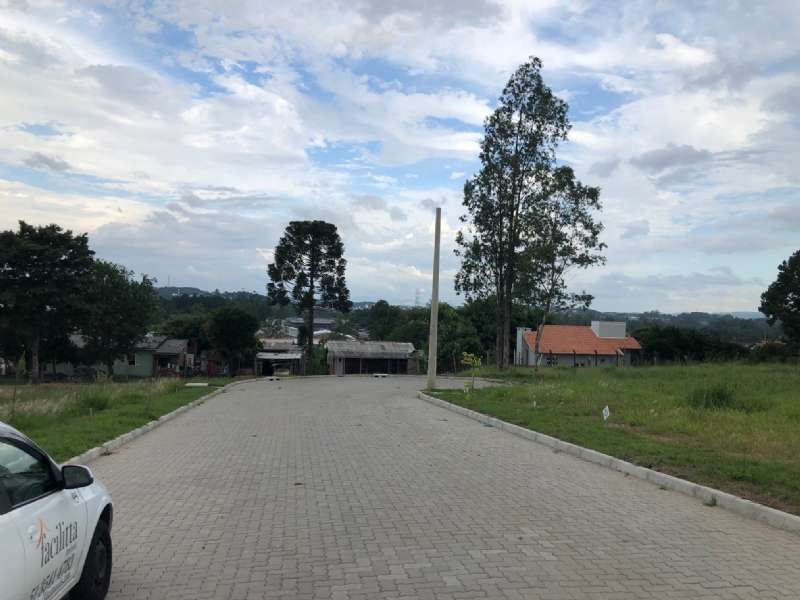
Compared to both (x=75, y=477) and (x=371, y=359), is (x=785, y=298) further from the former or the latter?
(x=75, y=477)

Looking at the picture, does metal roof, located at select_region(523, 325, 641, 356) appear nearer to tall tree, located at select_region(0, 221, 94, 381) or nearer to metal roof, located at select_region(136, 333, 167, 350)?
metal roof, located at select_region(136, 333, 167, 350)

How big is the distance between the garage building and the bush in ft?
156

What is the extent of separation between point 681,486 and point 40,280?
49267 millimetres

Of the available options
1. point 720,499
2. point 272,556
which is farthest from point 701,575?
point 272,556

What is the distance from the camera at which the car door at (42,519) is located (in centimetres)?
346

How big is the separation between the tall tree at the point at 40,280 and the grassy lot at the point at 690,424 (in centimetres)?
3699

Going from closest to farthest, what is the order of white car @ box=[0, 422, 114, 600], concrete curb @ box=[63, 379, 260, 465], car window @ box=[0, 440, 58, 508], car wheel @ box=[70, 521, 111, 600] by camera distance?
white car @ box=[0, 422, 114, 600] < car window @ box=[0, 440, 58, 508] < car wheel @ box=[70, 521, 111, 600] < concrete curb @ box=[63, 379, 260, 465]

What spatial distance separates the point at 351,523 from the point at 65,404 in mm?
13523

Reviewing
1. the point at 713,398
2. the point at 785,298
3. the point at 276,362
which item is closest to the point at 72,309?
the point at 276,362

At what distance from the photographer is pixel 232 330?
59.4 meters

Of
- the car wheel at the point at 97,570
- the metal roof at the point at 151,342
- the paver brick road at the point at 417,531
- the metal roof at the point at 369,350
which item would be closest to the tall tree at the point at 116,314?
the metal roof at the point at 151,342

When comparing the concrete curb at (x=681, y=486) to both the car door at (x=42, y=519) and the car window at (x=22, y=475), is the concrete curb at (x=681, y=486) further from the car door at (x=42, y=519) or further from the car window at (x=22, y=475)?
the car window at (x=22, y=475)

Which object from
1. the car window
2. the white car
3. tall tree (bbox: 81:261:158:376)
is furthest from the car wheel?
tall tree (bbox: 81:261:158:376)

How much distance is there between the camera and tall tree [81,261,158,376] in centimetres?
5525
